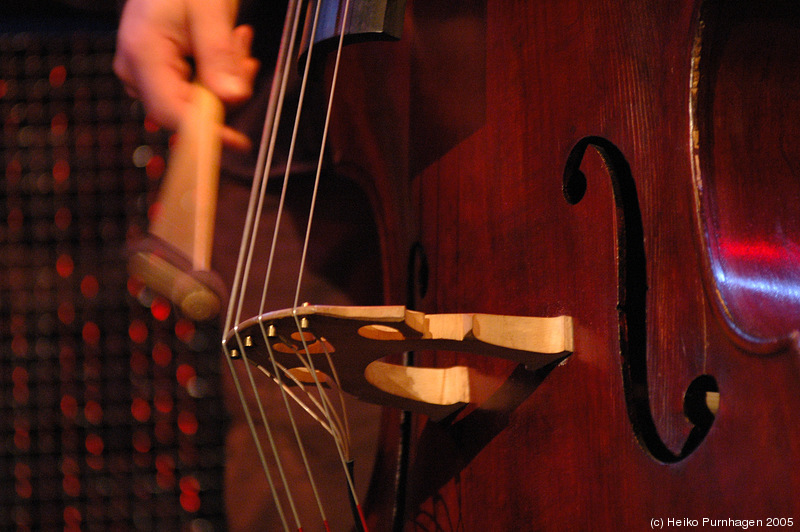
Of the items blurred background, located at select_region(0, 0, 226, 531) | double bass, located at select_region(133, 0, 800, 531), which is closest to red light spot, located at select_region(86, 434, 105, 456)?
blurred background, located at select_region(0, 0, 226, 531)

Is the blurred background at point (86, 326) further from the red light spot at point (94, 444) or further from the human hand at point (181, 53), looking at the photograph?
the human hand at point (181, 53)

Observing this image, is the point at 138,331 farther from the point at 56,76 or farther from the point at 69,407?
the point at 56,76

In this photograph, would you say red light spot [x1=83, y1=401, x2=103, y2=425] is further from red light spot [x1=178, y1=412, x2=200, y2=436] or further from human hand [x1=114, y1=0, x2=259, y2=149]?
human hand [x1=114, y1=0, x2=259, y2=149]

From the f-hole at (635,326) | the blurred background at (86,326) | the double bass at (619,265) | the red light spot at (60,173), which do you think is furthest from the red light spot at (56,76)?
the f-hole at (635,326)

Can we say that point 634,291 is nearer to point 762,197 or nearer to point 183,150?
point 762,197

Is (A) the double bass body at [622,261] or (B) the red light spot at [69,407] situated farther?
(B) the red light spot at [69,407]

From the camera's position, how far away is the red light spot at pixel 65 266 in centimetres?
91

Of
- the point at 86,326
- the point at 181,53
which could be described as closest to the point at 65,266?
the point at 86,326

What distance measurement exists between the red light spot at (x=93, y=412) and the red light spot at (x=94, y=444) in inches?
0.7

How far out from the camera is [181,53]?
569 millimetres

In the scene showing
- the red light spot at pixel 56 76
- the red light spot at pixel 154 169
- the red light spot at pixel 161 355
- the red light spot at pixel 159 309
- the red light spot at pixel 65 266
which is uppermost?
the red light spot at pixel 56 76

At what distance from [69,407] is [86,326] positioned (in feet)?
0.35

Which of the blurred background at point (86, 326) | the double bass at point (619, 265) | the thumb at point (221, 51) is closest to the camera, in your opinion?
the double bass at point (619, 265)

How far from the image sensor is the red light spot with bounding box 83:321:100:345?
899 mm
